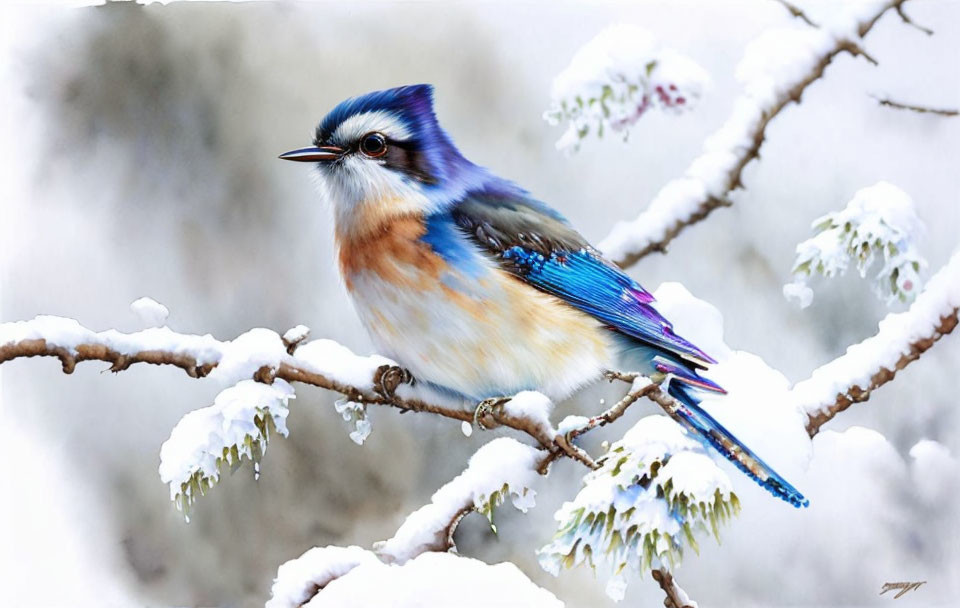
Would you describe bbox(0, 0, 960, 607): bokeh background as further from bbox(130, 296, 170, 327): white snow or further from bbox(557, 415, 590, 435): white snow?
bbox(557, 415, 590, 435): white snow

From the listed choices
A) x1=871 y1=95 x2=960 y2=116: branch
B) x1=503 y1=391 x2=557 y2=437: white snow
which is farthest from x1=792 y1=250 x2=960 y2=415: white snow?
x1=503 y1=391 x2=557 y2=437: white snow

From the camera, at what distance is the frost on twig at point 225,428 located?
160 centimetres

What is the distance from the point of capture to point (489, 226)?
5.33 ft

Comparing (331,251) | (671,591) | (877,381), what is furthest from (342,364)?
(877,381)

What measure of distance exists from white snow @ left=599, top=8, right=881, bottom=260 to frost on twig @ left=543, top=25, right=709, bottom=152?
90 mm

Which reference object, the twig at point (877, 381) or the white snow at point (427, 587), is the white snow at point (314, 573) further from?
the twig at point (877, 381)

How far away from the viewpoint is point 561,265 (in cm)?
164

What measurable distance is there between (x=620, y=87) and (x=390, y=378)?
2.27ft

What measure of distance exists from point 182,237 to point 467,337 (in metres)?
0.62

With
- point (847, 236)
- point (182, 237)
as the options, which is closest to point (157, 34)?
point (182, 237)

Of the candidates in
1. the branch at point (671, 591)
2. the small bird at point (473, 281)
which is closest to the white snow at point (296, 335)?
the small bird at point (473, 281)

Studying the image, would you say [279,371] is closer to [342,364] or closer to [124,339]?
[342,364]

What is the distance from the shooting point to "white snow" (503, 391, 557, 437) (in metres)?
1.55
